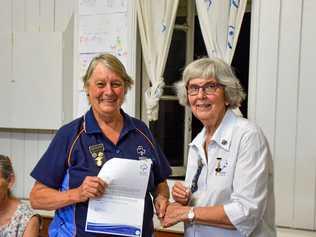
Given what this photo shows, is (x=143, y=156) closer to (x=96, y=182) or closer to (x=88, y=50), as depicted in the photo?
(x=96, y=182)

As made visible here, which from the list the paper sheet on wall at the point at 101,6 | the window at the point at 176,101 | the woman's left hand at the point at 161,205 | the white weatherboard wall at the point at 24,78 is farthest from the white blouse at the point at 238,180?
the white weatherboard wall at the point at 24,78

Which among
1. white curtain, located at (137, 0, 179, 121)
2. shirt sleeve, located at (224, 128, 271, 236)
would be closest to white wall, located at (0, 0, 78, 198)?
white curtain, located at (137, 0, 179, 121)

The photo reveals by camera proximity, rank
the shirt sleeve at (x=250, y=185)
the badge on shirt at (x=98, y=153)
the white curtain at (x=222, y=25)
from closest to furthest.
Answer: the shirt sleeve at (x=250, y=185) → the badge on shirt at (x=98, y=153) → the white curtain at (x=222, y=25)

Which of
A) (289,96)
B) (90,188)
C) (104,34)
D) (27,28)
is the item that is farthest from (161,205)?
(27,28)

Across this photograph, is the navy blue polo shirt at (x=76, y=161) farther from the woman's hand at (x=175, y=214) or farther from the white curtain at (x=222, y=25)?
the white curtain at (x=222, y=25)

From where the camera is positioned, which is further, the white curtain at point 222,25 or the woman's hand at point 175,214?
the white curtain at point 222,25

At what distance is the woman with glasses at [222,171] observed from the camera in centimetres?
140

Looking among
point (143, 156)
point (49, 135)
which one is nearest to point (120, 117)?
point (143, 156)

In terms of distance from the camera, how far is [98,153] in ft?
4.93

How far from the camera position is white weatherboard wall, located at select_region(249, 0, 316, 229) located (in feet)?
8.53

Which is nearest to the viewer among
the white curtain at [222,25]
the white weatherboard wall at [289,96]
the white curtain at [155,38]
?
the white weatherboard wall at [289,96]

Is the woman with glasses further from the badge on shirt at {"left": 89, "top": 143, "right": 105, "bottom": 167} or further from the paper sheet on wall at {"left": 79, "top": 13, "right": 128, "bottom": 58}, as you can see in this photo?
the paper sheet on wall at {"left": 79, "top": 13, "right": 128, "bottom": 58}

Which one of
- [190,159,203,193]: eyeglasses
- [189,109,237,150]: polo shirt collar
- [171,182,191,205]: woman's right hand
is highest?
[189,109,237,150]: polo shirt collar

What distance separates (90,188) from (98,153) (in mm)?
150
